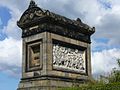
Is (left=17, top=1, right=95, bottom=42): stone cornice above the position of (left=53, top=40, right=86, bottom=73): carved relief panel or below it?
above

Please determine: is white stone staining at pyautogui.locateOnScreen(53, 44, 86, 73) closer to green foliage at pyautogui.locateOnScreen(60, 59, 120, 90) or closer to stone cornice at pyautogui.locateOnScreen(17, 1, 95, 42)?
stone cornice at pyautogui.locateOnScreen(17, 1, 95, 42)

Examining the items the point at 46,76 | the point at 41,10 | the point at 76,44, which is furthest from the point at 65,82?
the point at 41,10

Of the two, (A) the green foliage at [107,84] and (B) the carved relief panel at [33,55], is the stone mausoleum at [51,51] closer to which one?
(B) the carved relief panel at [33,55]

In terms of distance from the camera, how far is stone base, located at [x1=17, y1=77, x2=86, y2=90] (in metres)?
23.1

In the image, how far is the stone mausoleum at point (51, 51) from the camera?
23.8 m

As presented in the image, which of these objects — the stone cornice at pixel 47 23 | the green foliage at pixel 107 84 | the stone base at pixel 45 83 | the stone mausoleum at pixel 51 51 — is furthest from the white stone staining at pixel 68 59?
the green foliage at pixel 107 84

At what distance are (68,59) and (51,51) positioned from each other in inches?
82.7

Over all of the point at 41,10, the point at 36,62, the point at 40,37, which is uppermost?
the point at 41,10

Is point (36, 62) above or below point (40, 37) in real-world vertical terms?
below

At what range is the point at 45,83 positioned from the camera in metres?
23.0

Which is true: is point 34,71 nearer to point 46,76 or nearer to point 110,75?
point 46,76

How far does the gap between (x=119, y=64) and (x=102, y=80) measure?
9.56 ft

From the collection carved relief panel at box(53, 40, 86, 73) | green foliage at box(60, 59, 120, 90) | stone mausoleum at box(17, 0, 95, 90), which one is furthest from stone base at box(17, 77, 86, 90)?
green foliage at box(60, 59, 120, 90)

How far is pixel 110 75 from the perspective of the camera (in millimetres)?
24875
